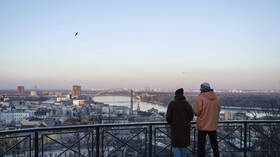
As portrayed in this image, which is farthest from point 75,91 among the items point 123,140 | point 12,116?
point 123,140

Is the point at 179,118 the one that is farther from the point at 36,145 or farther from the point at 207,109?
the point at 36,145

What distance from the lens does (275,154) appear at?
521 cm

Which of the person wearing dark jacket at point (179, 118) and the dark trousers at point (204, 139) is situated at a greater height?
the person wearing dark jacket at point (179, 118)

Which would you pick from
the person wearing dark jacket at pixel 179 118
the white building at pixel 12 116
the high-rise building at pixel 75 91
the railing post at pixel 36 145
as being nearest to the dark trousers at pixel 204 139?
the person wearing dark jacket at pixel 179 118

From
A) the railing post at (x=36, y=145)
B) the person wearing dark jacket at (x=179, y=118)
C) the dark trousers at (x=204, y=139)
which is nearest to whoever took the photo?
the person wearing dark jacket at (x=179, y=118)

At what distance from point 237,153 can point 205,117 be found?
6.84ft

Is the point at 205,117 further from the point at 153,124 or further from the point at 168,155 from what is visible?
the point at 168,155

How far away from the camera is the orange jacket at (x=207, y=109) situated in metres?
3.80

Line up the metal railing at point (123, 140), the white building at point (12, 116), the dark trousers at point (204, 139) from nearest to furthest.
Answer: the metal railing at point (123, 140)
the dark trousers at point (204, 139)
the white building at point (12, 116)

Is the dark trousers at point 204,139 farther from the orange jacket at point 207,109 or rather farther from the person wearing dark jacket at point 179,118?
the person wearing dark jacket at point 179,118

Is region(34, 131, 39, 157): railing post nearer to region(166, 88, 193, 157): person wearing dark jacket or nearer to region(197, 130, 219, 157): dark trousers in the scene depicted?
region(166, 88, 193, 157): person wearing dark jacket

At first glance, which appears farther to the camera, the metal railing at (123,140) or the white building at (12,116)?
the white building at (12,116)

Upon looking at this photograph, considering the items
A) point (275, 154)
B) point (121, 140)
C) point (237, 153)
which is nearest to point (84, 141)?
point (121, 140)

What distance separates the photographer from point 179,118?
359 cm
